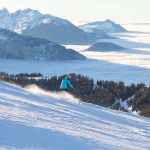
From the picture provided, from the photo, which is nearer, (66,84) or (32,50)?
(66,84)

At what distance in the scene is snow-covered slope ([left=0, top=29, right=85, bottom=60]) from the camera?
174 meters

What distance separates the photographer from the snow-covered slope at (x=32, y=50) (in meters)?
174

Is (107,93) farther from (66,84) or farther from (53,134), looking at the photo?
(53,134)

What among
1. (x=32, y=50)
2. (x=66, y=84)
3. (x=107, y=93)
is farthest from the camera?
(x=32, y=50)

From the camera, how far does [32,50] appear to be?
18638cm

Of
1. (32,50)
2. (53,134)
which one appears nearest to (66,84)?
(53,134)

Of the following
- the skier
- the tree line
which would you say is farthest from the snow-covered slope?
the skier

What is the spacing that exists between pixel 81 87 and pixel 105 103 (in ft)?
17.4

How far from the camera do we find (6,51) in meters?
180

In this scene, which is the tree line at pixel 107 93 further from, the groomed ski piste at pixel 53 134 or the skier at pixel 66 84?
the groomed ski piste at pixel 53 134

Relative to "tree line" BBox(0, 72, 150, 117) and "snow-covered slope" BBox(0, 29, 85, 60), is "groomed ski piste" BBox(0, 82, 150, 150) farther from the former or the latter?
"snow-covered slope" BBox(0, 29, 85, 60)

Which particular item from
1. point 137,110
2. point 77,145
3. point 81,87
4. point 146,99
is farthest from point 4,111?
point 81,87

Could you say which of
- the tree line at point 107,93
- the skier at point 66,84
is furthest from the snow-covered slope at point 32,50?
the skier at point 66,84

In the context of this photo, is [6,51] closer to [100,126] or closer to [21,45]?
[21,45]
